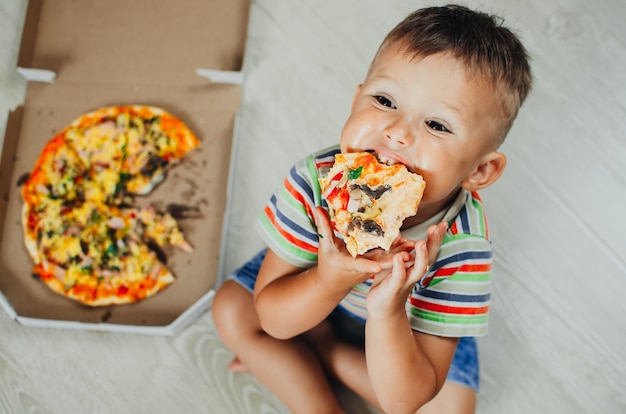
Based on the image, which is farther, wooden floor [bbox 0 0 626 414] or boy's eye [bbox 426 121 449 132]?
wooden floor [bbox 0 0 626 414]

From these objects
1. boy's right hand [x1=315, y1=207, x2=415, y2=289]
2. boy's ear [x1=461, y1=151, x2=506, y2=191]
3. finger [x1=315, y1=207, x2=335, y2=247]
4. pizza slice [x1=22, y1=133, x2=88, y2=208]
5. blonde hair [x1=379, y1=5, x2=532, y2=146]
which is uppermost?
blonde hair [x1=379, y1=5, x2=532, y2=146]

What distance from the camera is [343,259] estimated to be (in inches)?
27.6

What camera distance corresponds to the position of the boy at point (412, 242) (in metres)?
Result: 0.69

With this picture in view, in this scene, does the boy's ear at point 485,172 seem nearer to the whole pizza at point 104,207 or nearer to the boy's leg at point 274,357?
the boy's leg at point 274,357

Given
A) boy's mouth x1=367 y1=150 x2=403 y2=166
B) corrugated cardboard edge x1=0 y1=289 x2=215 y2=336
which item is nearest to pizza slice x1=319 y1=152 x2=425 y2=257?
boy's mouth x1=367 y1=150 x2=403 y2=166

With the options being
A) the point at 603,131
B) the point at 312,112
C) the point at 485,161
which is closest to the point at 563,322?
the point at 603,131

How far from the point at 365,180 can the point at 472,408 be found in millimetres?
579

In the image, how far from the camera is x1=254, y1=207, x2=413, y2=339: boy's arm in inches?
27.6

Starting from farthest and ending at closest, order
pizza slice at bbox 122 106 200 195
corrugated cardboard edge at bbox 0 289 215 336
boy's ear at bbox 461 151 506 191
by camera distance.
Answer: pizza slice at bbox 122 106 200 195 → corrugated cardboard edge at bbox 0 289 215 336 → boy's ear at bbox 461 151 506 191

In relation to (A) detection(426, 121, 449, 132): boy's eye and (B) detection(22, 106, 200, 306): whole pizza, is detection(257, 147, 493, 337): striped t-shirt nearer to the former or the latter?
(A) detection(426, 121, 449, 132): boy's eye

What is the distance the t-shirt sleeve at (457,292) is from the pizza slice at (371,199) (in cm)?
19

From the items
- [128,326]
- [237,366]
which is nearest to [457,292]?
[237,366]

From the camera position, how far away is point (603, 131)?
51.1 inches

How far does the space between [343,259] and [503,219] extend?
2.22 ft
